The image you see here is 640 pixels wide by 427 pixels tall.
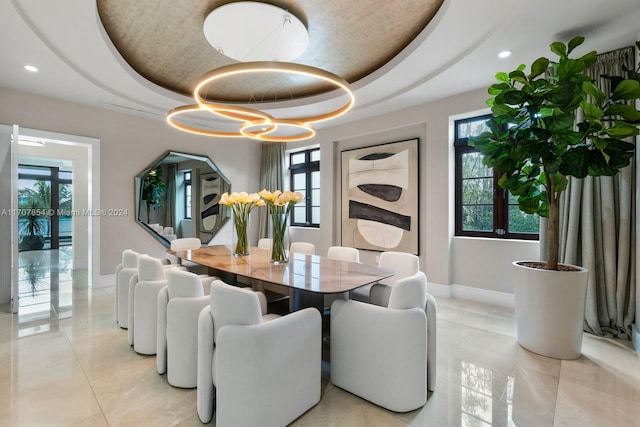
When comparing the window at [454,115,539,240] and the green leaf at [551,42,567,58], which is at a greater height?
the green leaf at [551,42,567,58]

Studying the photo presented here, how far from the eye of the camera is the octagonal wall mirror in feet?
16.6

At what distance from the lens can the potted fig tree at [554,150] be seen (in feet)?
7.19

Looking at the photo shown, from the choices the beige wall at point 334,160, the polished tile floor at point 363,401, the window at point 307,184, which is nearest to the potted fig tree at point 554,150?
the polished tile floor at point 363,401

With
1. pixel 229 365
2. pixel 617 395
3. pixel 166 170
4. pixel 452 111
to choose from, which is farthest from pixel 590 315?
pixel 166 170

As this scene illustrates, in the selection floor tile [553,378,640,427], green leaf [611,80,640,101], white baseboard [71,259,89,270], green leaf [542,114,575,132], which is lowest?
floor tile [553,378,640,427]

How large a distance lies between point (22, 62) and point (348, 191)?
4.40 m

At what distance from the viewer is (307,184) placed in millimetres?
6117

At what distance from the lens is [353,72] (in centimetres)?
376

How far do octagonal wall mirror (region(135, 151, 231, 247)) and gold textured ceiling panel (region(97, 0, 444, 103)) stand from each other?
1.64 meters

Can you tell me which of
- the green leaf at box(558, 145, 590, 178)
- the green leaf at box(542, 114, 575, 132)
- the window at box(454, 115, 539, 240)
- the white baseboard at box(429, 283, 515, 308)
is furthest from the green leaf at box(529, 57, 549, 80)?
the white baseboard at box(429, 283, 515, 308)

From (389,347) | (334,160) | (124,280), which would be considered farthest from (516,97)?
(124,280)

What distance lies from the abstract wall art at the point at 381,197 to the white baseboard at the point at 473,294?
610 mm

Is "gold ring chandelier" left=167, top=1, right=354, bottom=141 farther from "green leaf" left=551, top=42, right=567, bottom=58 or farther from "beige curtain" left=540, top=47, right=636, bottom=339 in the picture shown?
"beige curtain" left=540, top=47, right=636, bottom=339

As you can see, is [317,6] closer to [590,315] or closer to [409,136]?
[409,136]
